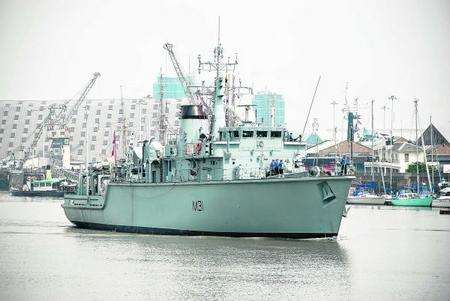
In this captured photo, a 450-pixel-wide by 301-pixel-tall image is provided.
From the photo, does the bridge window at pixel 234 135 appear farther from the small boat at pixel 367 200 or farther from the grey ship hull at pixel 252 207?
the small boat at pixel 367 200

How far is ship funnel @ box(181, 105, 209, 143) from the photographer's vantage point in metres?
62.3

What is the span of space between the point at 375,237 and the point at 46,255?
2191 cm

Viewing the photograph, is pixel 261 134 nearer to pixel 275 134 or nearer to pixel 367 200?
pixel 275 134

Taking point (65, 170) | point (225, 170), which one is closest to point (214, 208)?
Answer: point (225, 170)

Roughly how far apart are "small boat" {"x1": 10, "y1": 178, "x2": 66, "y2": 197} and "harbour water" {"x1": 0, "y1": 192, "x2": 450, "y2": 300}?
93.4 meters

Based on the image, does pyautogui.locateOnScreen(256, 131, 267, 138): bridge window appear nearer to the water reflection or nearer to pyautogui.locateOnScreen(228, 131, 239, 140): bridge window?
pyautogui.locateOnScreen(228, 131, 239, 140): bridge window

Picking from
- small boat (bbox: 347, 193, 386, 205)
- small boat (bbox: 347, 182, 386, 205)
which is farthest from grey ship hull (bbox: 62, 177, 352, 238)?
small boat (bbox: 347, 182, 386, 205)

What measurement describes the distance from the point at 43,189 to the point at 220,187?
4359 inches

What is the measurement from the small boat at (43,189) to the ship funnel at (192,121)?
93796 millimetres

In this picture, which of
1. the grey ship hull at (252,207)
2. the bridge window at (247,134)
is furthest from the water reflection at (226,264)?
the bridge window at (247,134)

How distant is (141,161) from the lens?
6588cm

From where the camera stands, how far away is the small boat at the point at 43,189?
157750 millimetres

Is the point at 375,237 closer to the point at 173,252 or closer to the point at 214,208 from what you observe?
the point at 214,208

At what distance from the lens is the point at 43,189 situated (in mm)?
161625
